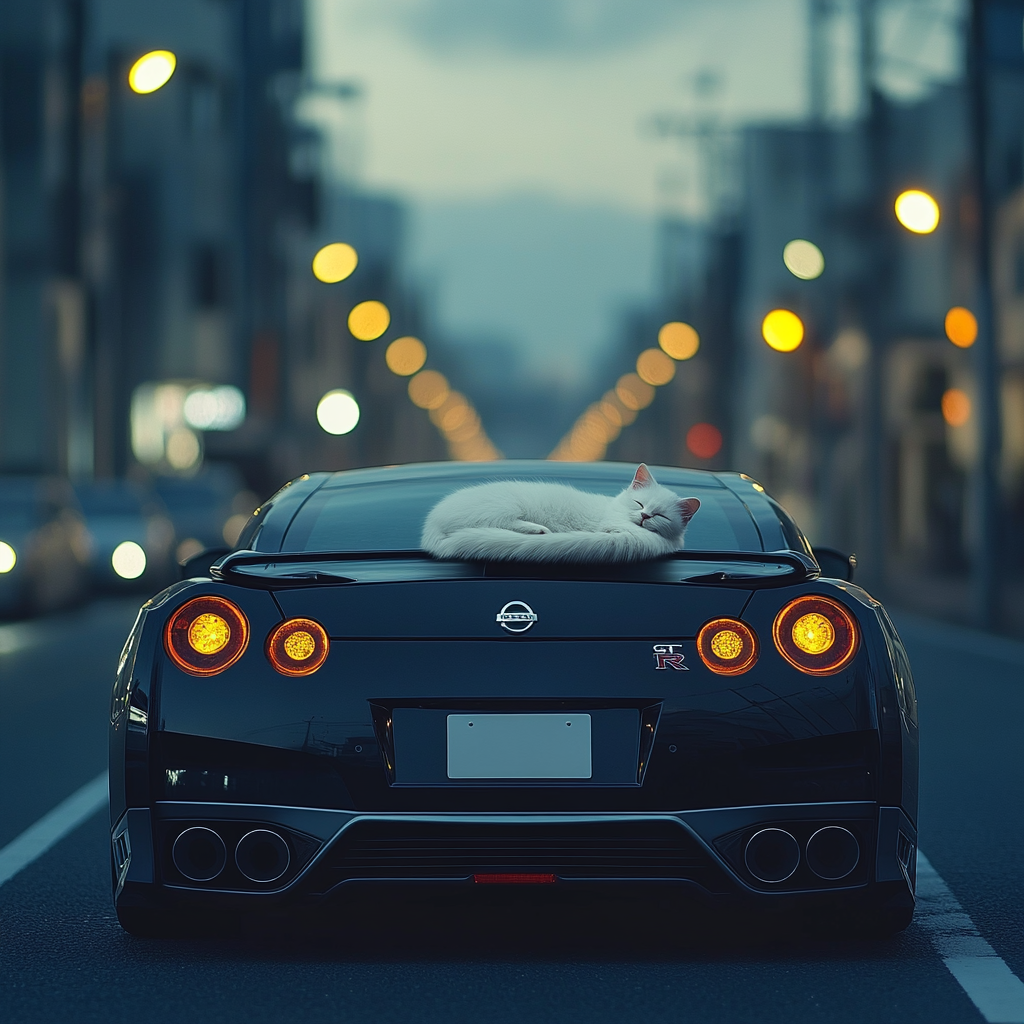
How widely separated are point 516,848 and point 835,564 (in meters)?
2.00

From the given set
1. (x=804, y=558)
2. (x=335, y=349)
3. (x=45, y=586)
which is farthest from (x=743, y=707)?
(x=335, y=349)

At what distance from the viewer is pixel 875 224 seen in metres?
30.5

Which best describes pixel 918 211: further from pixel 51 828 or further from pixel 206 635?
pixel 206 635

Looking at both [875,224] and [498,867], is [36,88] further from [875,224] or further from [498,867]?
[498,867]

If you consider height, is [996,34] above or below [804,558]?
above

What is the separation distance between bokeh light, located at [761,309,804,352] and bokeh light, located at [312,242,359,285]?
6465 millimetres

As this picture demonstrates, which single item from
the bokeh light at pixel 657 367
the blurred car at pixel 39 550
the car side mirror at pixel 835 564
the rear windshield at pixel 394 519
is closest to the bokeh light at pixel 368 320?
the blurred car at pixel 39 550

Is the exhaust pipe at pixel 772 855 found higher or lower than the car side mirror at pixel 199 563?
lower

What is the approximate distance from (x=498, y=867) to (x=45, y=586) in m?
17.3

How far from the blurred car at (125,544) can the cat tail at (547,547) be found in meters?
20.7

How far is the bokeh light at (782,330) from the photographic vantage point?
2872 cm

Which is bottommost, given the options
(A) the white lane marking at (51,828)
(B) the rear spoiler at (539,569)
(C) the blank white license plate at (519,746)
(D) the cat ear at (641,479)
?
(A) the white lane marking at (51,828)

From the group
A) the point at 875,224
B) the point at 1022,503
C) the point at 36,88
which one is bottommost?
the point at 1022,503

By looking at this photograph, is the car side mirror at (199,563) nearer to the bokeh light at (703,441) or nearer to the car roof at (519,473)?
the car roof at (519,473)
